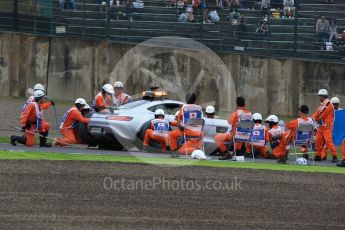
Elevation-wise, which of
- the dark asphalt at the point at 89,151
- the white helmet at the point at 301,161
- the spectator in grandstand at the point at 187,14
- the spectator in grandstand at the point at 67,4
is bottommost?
the white helmet at the point at 301,161

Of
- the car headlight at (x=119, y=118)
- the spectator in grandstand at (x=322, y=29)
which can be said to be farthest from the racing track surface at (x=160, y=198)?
the spectator in grandstand at (x=322, y=29)

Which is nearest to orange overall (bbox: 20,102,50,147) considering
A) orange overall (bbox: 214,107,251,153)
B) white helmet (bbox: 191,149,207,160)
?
white helmet (bbox: 191,149,207,160)

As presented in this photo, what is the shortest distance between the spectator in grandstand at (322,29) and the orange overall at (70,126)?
1216cm

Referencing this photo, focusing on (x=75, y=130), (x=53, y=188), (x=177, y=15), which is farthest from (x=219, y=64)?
(x=53, y=188)

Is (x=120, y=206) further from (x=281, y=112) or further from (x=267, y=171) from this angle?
(x=281, y=112)

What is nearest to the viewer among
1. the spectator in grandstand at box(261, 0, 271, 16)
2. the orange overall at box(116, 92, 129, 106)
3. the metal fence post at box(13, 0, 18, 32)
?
the orange overall at box(116, 92, 129, 106)

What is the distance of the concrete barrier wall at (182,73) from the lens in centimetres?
3441

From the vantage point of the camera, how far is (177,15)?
3434 centimetres

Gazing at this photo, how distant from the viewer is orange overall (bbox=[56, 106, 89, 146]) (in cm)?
2500

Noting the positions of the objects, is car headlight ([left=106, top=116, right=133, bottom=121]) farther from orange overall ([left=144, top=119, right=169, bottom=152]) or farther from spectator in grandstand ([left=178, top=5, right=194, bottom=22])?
spectator in grandstand ([left=178, top=5, right=194, bottom=22])

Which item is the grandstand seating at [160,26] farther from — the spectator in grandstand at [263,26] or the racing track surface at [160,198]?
the racing track surface at [160,198]

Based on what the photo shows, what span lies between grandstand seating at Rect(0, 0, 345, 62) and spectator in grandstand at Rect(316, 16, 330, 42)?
0.58ft

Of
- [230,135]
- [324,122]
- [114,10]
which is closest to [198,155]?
[230,135]

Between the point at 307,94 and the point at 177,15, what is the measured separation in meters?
5.11
